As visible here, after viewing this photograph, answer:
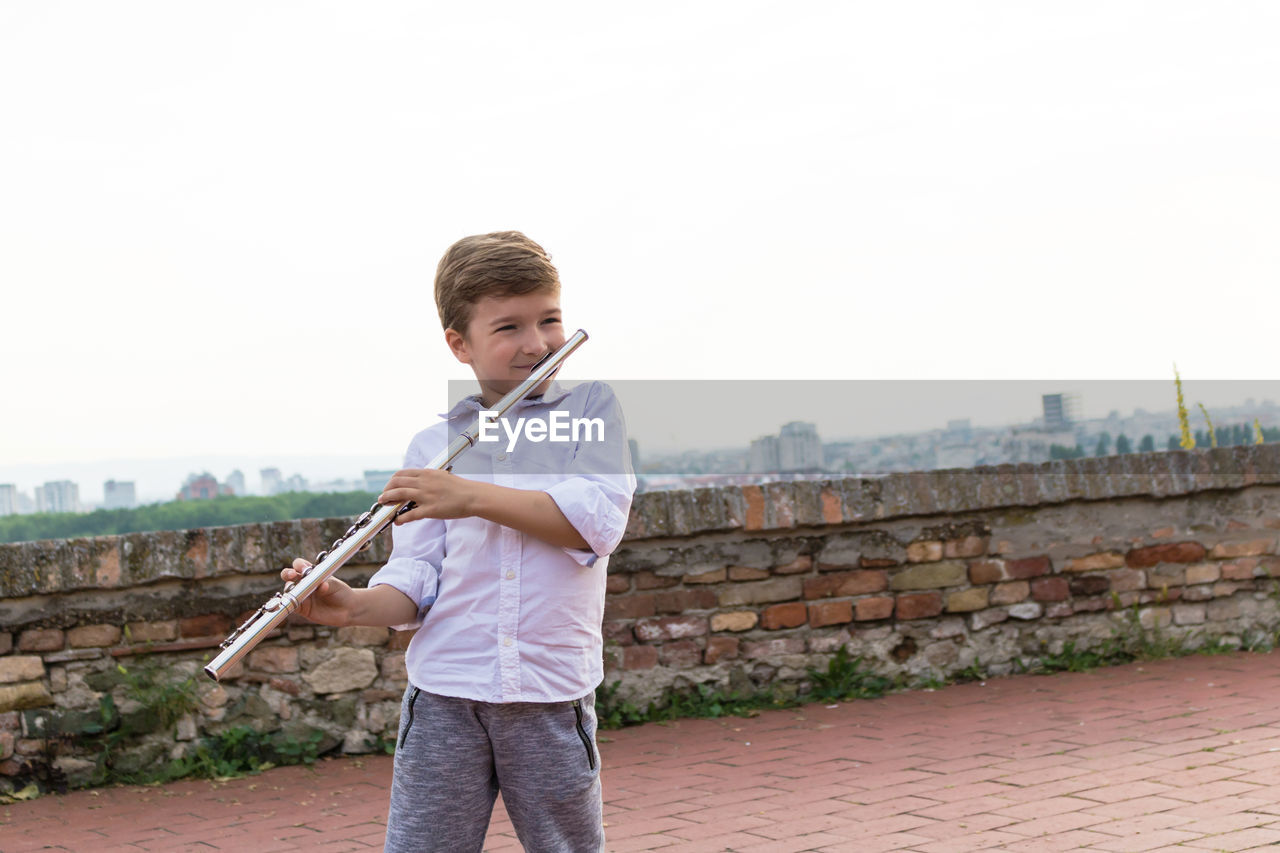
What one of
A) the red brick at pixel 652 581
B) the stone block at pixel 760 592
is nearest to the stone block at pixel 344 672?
the red brick at pixel 652 581

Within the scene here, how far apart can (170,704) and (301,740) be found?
1.62ft

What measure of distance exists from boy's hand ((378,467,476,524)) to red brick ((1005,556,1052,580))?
3.84 meters

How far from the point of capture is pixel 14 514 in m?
6.37

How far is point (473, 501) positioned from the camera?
6.01 feet

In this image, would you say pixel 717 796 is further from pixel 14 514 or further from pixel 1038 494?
pixel 14 514

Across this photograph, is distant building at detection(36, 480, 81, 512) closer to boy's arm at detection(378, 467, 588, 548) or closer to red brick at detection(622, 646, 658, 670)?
red brick at detection(622, 646, 658, 670)

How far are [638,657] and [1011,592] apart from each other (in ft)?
5.69

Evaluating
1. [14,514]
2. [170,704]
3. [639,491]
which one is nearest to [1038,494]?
[639,491]

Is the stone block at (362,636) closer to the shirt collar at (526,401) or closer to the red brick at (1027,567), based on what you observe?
the shirt collar at (526,401)

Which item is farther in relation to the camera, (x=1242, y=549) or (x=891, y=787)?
(x=1242, y=549)

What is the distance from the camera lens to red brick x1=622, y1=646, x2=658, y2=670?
4688mm

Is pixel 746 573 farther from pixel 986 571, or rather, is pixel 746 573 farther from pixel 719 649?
pixel 986 571

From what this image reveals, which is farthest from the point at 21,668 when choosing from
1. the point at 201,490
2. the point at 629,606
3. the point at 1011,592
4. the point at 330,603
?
the point at 1011,592

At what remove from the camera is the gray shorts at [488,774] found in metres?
1.87
